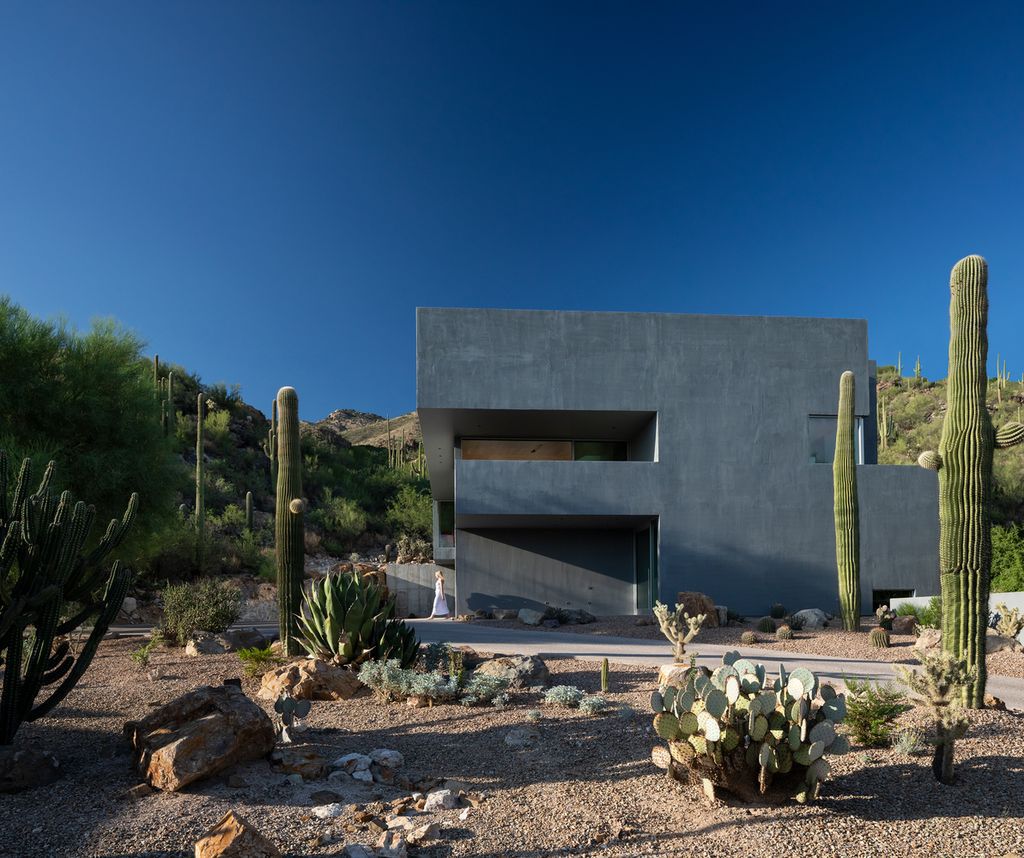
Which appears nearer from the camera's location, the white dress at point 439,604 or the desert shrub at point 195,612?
the desert shrub at point 195,612

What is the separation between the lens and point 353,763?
17.8 feet

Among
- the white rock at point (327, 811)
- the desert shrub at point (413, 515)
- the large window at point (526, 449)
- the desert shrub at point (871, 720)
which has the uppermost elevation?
the large window at point (526, 449)

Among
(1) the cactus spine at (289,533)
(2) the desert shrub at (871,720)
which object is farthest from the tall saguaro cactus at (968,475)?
(1) the cactus spine at (289,533)

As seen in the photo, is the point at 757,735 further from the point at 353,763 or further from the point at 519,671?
the point at 519,671

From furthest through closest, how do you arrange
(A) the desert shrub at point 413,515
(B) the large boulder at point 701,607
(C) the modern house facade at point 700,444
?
(A) the desert shrub at point 413,515 → (C) the modern house facade at point 700,444 → (B) the large boulder at point 701,607

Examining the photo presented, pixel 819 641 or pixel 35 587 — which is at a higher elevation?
pixel 35 587

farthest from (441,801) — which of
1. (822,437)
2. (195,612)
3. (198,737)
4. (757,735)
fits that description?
(822,437)

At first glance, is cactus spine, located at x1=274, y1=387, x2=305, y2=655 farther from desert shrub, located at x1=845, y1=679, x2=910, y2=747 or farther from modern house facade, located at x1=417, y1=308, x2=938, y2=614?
modern house facade, located at x1=417, y1=308, x2=938, y2=614

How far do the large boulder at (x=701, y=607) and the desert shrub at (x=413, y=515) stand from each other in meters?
19.8

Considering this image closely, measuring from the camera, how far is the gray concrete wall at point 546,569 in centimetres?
1992

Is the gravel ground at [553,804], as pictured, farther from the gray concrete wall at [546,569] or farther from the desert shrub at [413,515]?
the desert shrub at [413,515]

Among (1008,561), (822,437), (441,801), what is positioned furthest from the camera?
(822,437)

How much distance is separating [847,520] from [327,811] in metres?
12.3

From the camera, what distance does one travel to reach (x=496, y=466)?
1802 cm
